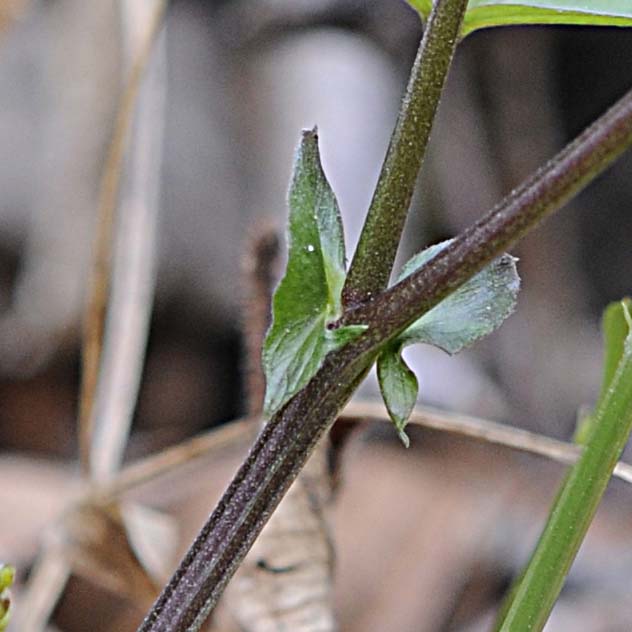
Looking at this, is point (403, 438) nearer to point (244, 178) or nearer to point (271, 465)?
point (271, 465)

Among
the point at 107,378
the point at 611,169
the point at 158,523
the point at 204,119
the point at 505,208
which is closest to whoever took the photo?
the point at 505,208

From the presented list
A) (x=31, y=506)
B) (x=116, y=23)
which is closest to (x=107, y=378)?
(x=31, y=506)

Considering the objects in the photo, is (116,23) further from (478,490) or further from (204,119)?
(478,490)

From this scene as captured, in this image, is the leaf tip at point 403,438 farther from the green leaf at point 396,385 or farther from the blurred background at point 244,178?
the blurred background at point 244,178

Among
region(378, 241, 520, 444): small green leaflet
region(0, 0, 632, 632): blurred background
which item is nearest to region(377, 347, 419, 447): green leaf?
region(378, 241, 520, 444): small green leaflet

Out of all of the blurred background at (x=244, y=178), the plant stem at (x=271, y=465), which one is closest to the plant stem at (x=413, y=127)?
the plant stem at (x=271, y=465)

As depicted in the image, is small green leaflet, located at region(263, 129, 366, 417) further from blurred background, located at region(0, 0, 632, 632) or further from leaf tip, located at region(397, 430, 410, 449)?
blurred background, located at region(0, 0, 632, 632)

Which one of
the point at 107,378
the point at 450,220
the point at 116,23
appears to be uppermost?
the point at 116,23
